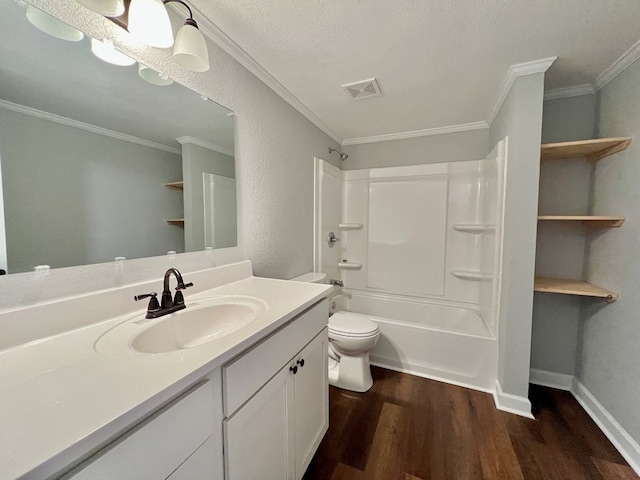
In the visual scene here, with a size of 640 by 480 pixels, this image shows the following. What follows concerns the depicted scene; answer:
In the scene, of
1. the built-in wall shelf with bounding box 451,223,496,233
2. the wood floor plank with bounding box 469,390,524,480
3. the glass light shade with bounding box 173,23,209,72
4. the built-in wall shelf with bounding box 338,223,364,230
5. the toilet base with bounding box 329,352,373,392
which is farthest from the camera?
the built-in wall shelf with bounding box 338,223,364,230

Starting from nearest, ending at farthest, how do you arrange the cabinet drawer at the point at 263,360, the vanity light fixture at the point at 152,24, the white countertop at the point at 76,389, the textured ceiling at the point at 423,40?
the white countertop at the point at 76,389, the cabinet drawer at the point at 263,360, the vanity light fixture at the point at 152,24, the textured ceiling at the point at 423,40

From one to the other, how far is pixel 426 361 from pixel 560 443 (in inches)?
31.4

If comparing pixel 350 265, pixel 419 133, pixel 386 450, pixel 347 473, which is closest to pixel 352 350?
pixel 386 450

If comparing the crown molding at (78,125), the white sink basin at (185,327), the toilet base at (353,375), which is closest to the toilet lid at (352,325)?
the toilet base at (353,375)

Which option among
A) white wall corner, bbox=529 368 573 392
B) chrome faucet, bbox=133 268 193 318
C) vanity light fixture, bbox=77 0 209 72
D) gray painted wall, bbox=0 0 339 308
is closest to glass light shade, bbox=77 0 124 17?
vanity light fixture, bbox=77 0 209 72

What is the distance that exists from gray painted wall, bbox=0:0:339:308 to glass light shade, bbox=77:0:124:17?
0.33 feet

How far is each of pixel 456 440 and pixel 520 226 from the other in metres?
1.32

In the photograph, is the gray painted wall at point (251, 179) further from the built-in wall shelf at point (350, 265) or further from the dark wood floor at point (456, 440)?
the dark wood floor at point (456, 440)

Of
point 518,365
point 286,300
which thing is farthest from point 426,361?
point 286,300

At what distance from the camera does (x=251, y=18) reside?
119 cm

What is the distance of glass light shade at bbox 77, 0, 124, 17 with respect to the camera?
0.78 metres

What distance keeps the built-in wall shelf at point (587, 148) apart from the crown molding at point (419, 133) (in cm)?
79

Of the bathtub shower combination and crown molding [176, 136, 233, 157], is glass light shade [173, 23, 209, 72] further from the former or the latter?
the bathtub shower combination

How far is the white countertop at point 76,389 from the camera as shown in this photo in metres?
0.36
